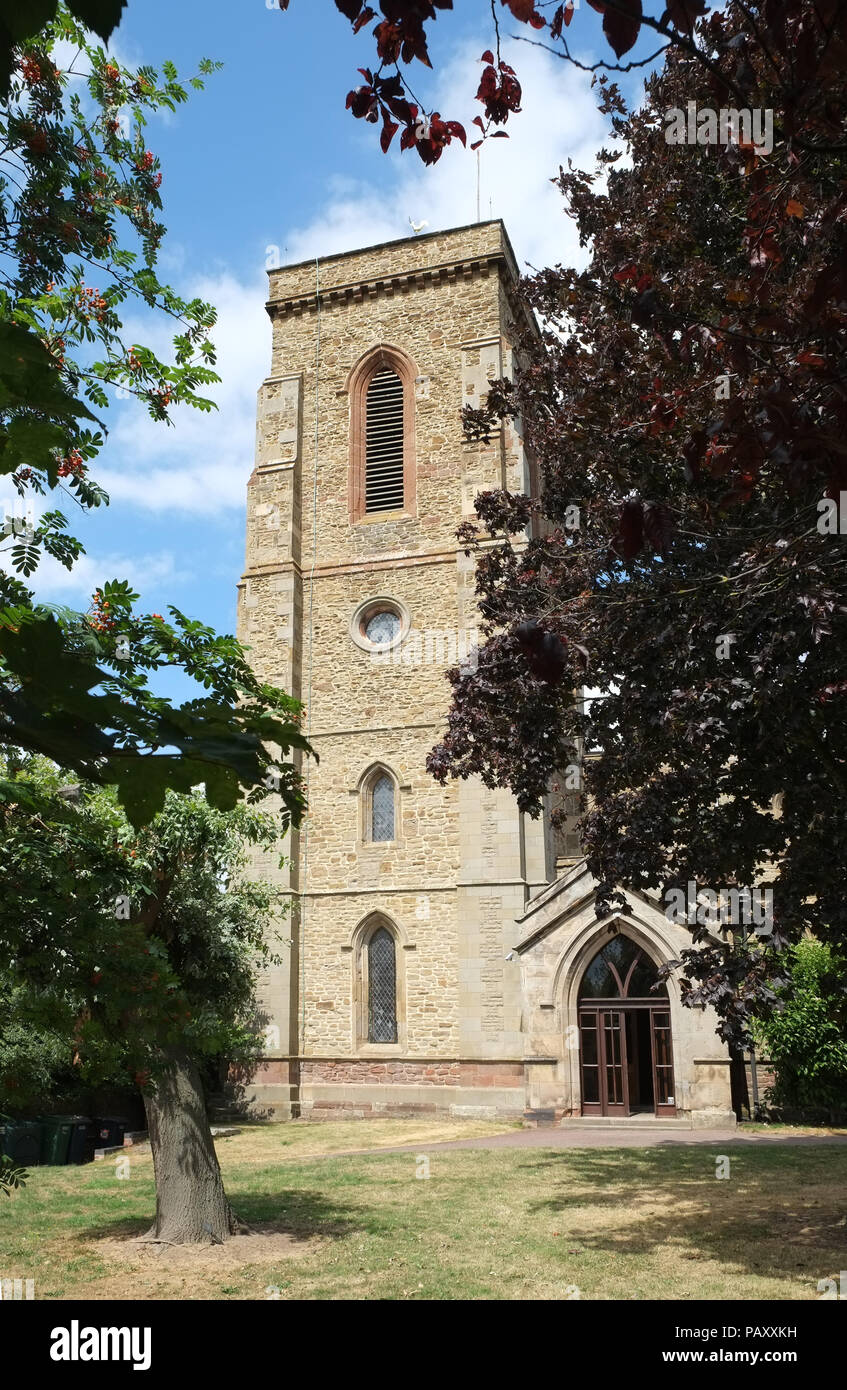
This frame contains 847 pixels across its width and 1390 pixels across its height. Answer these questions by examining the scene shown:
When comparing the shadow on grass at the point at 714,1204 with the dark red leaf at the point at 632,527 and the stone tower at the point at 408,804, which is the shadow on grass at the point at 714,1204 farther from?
the dark red leaf at the point at 632,527

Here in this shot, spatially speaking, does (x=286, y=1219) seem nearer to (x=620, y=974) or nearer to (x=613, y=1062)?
(x=613, y=1062)

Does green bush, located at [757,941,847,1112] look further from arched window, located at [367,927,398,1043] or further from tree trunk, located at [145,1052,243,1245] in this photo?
tree trunk, located at [145,1052,243,1245]

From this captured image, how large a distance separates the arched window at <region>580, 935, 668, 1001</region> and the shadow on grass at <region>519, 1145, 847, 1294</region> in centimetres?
435

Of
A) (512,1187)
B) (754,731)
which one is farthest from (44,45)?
(512,1187)

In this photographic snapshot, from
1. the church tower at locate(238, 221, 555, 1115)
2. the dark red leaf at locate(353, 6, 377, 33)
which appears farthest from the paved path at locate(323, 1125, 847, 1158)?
the dark red leaf at locate(353, 6, 377, 33)

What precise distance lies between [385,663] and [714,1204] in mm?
15136

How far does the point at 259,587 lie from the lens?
83.9ft

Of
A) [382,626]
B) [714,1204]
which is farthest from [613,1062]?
[382,626]

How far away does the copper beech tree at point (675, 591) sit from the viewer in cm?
691

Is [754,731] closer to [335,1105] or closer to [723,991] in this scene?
[723,991]

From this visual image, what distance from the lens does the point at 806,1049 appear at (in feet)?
59.1

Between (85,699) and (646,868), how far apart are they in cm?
766

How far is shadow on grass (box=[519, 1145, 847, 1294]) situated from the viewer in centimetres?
884
